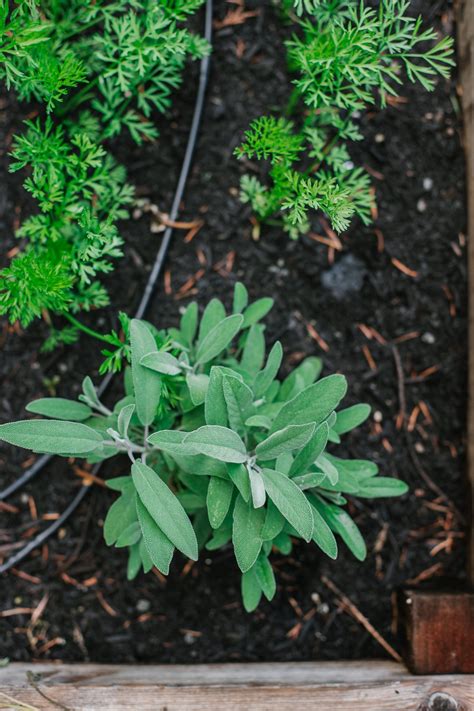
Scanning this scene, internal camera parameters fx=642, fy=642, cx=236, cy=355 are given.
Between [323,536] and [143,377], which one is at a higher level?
[143,377]

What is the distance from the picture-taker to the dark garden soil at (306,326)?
1.81m

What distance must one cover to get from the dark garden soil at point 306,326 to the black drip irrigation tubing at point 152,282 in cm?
3

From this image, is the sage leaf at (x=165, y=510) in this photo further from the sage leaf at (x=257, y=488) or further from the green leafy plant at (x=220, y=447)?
the sage leaf at (x=257, y=488)

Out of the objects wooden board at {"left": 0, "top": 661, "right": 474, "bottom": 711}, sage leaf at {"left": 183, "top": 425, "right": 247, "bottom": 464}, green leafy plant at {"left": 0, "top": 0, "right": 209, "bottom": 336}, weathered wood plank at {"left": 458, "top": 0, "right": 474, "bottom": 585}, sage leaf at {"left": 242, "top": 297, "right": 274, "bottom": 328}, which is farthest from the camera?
weathered wood plank at {"left": 458, "top": 0, "right": 474, "bottom": 585}

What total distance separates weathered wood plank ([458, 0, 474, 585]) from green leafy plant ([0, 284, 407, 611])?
1.46 ft

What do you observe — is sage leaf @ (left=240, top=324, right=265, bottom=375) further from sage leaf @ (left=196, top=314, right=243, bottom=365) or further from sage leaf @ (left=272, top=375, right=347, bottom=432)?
sage leaf @ (left=272, top=375, right=347, bottom=432)

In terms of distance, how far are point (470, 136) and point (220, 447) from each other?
119 centimetres

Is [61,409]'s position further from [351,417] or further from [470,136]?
[470,136]

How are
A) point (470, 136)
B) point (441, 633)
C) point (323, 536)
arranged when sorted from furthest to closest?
1. point (470, 136)
2. point (441, 633)
3. point (323, 536)

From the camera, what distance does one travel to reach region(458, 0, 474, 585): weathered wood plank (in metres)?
1.74

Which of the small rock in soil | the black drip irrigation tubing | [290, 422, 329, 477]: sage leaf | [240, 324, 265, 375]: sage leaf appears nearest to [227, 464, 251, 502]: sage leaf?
[290, 422, 329, 477]: sage leaf

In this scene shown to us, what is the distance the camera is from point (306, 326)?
1853mm

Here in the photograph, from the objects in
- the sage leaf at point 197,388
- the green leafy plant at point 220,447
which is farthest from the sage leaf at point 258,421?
the sage leaf at point 197,388

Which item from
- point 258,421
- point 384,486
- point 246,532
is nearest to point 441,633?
point 384,486
